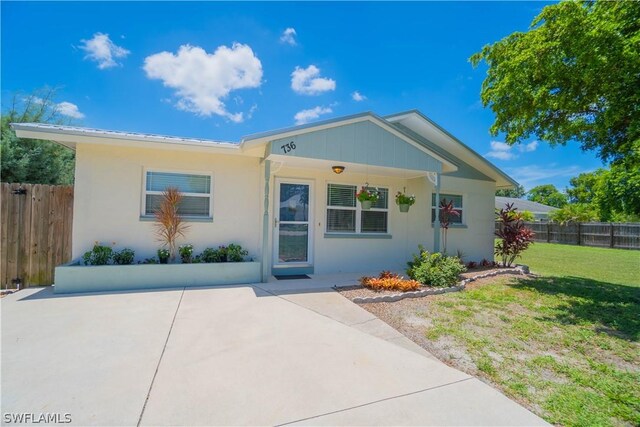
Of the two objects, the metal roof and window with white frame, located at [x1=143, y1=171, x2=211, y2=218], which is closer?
the metal roof

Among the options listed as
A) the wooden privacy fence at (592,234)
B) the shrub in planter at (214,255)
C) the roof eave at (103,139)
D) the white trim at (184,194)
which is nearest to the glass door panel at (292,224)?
the shrub in planter at (214,255)

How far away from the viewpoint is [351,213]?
8.38 m

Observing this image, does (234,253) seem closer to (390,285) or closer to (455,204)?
(390,285)

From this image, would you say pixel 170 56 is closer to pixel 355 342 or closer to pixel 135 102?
pixel 135 102

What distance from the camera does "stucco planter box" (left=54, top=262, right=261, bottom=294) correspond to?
5.45 metres

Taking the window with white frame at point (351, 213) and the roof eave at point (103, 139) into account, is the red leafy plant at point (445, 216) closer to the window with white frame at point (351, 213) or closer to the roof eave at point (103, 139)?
the window with white frame at point (351, 213)

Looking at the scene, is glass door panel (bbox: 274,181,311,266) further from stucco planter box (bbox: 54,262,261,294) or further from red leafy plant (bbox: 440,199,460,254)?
red leafy plant (bbox: 440,199,460,254)

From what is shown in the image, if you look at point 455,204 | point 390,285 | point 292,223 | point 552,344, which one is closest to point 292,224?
point 292,223

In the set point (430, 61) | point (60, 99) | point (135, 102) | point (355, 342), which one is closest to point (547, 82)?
point (430, 61)

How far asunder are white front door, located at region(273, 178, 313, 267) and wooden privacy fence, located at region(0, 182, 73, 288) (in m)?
4.55

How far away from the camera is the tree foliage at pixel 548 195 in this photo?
5371 centimetres

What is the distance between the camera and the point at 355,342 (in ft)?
12.0

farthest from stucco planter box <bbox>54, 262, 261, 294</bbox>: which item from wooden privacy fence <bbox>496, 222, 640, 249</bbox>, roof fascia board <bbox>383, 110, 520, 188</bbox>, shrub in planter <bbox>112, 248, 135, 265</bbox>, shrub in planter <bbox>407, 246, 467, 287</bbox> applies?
wooden privacy fence <bbox>496, 222, 640, 249</bbox>

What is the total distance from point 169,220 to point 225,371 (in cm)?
446
